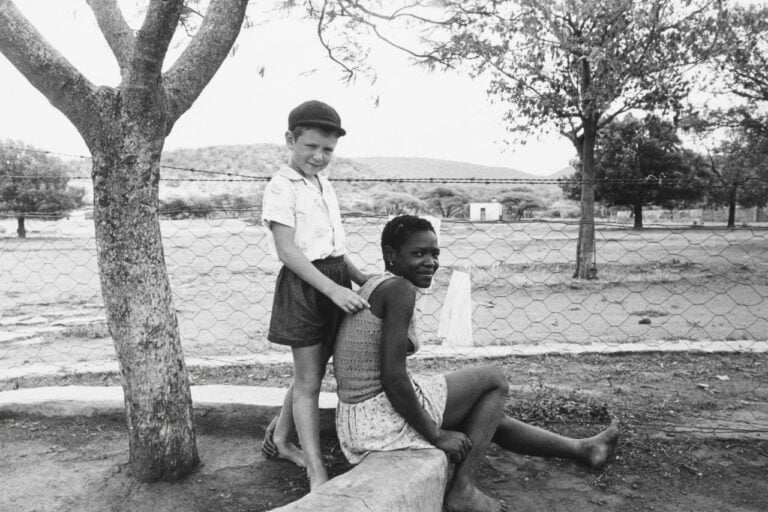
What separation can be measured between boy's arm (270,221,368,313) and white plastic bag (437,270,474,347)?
1878mm

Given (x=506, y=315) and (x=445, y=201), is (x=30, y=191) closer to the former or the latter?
(x=506, y=315)

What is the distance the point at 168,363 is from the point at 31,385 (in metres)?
2.24

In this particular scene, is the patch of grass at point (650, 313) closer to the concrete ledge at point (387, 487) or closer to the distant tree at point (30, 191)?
the concrete ledge at point (387, 487)

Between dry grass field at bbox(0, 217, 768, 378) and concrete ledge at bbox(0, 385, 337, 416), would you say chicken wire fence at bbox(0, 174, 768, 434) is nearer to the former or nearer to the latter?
dry grass field at bbox(0, 217, 768, 378)

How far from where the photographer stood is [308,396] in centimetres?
203

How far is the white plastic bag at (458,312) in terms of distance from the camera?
3.75m

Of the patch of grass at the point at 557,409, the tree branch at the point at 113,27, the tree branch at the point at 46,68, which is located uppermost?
the tree branch at the point at 113,27

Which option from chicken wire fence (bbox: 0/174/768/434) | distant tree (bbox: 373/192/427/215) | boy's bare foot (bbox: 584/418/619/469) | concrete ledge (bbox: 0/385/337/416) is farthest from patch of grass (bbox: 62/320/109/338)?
distant tree (bbox: 373/192/427/215)

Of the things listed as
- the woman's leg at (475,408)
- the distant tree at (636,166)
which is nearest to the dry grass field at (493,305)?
the woman's leg at (475,408)

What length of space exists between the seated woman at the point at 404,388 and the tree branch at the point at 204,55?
995mm

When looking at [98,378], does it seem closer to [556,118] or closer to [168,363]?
[168,363]

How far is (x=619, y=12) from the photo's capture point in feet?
23.2

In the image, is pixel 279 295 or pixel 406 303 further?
pixel 279 295

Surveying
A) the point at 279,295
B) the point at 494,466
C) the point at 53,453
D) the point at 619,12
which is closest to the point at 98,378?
the point at 53,453
